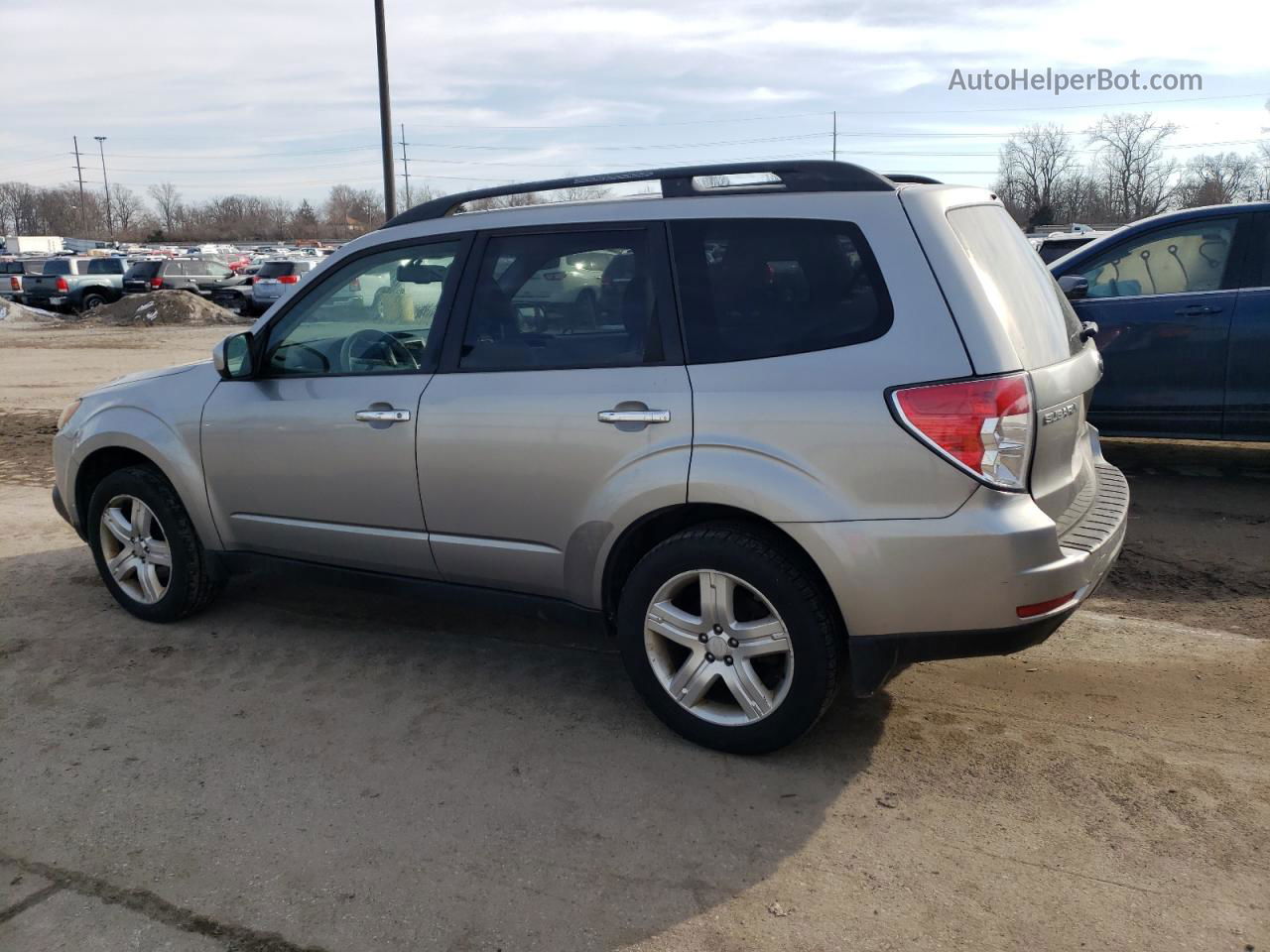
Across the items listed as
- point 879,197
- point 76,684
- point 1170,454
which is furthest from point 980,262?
point 1170,454

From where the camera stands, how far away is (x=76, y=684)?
175 inches

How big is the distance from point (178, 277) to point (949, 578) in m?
34.9

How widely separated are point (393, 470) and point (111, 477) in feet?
5.63

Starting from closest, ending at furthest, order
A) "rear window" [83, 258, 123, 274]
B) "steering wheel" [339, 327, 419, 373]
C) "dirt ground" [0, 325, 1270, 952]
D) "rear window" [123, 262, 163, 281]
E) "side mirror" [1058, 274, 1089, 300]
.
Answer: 1. "dirt ground" [0, 325, 1270, 952]
2. "steering wheel" [339, 327, 419, 373]
3. "side mirror" [1058, 274, 1089, 300]
4. "rear window" [123, 262, 163, 281]
5. "rear window" [83, 258, 123, 274]

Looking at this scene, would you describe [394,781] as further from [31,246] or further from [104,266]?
[31,246]

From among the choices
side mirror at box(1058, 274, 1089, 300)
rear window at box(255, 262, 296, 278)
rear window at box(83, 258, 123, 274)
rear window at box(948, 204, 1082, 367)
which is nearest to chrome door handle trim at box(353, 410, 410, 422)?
rear window at box(948, 204, 1082, 367)

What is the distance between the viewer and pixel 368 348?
450cm

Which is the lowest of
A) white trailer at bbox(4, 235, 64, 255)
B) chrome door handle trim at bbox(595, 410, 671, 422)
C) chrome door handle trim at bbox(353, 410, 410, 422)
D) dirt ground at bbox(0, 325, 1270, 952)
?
Result: dirt ground at bbox(0, 325, 1270, 952)

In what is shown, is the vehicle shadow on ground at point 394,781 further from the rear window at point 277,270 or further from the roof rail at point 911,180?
the rear window at point 277,270

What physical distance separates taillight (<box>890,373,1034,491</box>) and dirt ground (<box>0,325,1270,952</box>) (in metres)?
1.06

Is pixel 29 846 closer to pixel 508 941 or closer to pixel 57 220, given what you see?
pixel 508 941

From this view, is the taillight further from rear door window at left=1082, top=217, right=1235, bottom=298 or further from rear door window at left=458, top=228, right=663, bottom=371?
rear door window at left=1082, top=217, right=1235, bottom=298

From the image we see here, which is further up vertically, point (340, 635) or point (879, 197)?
point (879, 197)

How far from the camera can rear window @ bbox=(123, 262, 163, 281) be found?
34125 millimetres
